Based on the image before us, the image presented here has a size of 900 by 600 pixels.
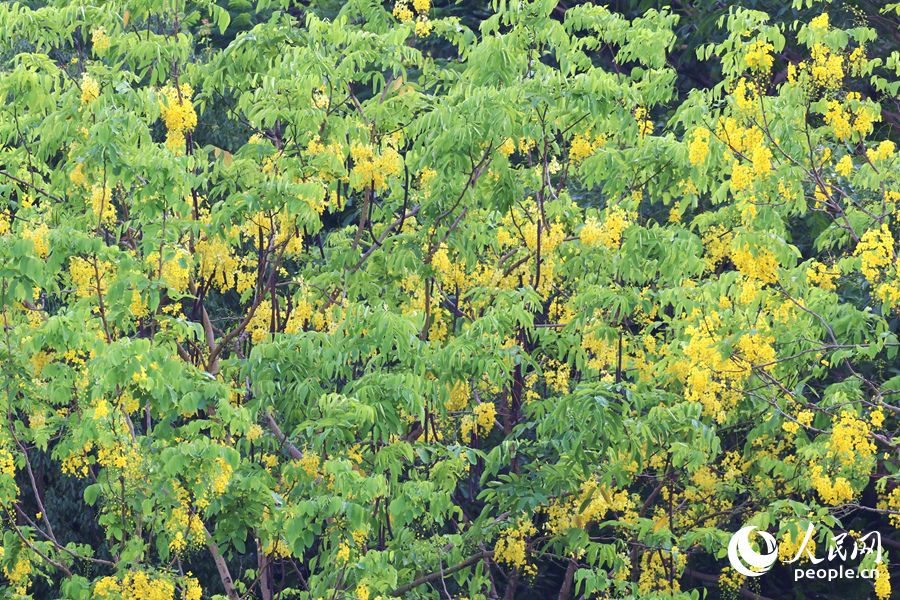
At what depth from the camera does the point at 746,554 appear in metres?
6.17

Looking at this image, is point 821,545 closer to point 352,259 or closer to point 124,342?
point 352,259

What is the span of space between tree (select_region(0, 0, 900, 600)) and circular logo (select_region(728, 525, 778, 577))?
17 centimetres

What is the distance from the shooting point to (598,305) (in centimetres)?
619

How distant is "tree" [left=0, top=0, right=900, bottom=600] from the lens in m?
5.32

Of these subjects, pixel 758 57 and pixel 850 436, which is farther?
pixel 758 57

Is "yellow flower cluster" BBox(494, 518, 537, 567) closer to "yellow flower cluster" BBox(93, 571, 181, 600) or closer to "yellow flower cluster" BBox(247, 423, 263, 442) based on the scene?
"yellow flower cluster" BBox(247, 423, 263, 442)

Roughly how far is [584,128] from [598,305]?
1.23 m

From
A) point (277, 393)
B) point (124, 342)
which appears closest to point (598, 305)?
point (277, 393)

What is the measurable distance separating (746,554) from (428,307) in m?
2.53

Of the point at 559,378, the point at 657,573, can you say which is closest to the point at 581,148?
the point at 559,378

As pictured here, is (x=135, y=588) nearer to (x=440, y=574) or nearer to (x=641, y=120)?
(x=440, y=574)

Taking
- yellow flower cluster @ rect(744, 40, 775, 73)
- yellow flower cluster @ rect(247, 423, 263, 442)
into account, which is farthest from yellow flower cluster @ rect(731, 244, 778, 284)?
yellow flower cluster @ rect(247, 423, 263, 442)

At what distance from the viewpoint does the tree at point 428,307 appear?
17.5ft

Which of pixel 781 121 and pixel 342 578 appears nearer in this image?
pixel 342 578
